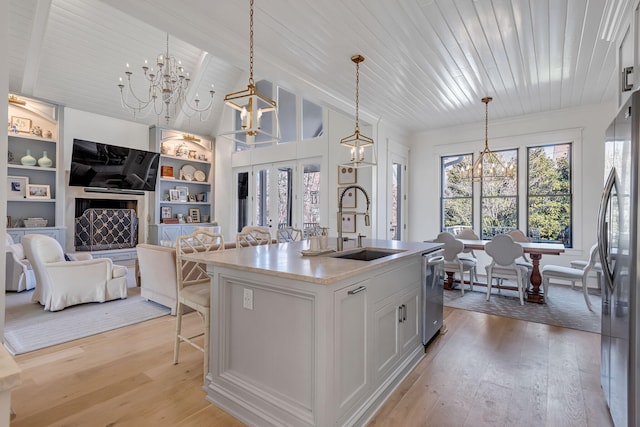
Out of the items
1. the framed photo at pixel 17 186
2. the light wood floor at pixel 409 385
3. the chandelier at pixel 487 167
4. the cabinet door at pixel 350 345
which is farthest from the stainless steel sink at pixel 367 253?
the framed photo at pixel 17 186

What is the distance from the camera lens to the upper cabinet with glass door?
18.5 ft

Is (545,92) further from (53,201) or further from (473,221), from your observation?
(53,201)

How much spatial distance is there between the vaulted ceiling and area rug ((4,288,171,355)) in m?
3.02

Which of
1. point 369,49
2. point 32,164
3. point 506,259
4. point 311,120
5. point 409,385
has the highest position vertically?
point 311,120

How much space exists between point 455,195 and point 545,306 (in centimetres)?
283

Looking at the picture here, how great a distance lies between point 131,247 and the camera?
7.25m

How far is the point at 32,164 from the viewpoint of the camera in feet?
18.9

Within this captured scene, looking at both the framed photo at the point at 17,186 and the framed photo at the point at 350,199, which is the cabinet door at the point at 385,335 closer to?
the framed photo at the point at 350,199

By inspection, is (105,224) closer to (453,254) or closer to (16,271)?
(16,271)

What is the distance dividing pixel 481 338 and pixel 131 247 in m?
7.21

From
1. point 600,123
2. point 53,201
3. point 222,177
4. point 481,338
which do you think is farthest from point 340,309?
point 222,177

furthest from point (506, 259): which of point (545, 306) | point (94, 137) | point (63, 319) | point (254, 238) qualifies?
point (94, 137)

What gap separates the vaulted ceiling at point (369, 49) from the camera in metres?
2.71

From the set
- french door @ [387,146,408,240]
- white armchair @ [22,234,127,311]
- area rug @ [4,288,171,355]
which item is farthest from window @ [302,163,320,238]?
white armchair @ [22,234,127,311]
